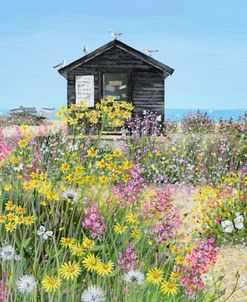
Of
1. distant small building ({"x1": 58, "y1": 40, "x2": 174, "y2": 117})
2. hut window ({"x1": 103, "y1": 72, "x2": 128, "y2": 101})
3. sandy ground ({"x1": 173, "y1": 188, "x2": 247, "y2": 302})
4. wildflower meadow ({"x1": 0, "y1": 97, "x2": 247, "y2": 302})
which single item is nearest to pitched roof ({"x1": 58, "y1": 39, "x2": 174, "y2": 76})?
distant small building ({"x1": 58, "y1": 40, "x2": 174, "y2": 117})

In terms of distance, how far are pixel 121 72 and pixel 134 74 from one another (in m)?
0.53

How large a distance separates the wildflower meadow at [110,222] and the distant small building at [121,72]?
18.9ft

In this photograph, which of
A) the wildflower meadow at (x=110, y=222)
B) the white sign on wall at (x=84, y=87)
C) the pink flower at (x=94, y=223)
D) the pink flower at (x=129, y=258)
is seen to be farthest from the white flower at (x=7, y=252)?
the white sign on wall at (x=84, y=87)

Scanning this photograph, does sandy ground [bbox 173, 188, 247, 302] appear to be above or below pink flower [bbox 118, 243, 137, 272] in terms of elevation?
below

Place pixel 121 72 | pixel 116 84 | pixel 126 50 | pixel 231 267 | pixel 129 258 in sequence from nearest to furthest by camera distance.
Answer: pixel 129 258 < pixel 231 267 < pixel 126 50 < pixel 121 72 < pixel 116 84

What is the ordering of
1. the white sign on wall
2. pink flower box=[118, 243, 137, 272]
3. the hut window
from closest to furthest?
pink flower box=[118, 243, 137, 272] → the white sign on wall → the hut window

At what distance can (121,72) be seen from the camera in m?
21.7

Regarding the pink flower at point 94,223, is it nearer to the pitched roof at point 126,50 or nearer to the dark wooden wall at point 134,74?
the pitched roof at point 126,50

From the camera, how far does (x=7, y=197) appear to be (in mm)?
5859

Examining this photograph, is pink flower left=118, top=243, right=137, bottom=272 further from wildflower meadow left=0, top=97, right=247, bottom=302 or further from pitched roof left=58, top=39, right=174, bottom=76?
pitched roof left=58, top=39, right=174, bottom=76

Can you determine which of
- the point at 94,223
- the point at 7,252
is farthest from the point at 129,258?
the point at 7,252

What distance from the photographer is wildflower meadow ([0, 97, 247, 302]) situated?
11.3 ft

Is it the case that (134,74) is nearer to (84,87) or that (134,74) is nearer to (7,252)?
(84,87)

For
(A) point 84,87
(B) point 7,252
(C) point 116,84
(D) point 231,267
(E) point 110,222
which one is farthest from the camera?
(C) point 116,84
